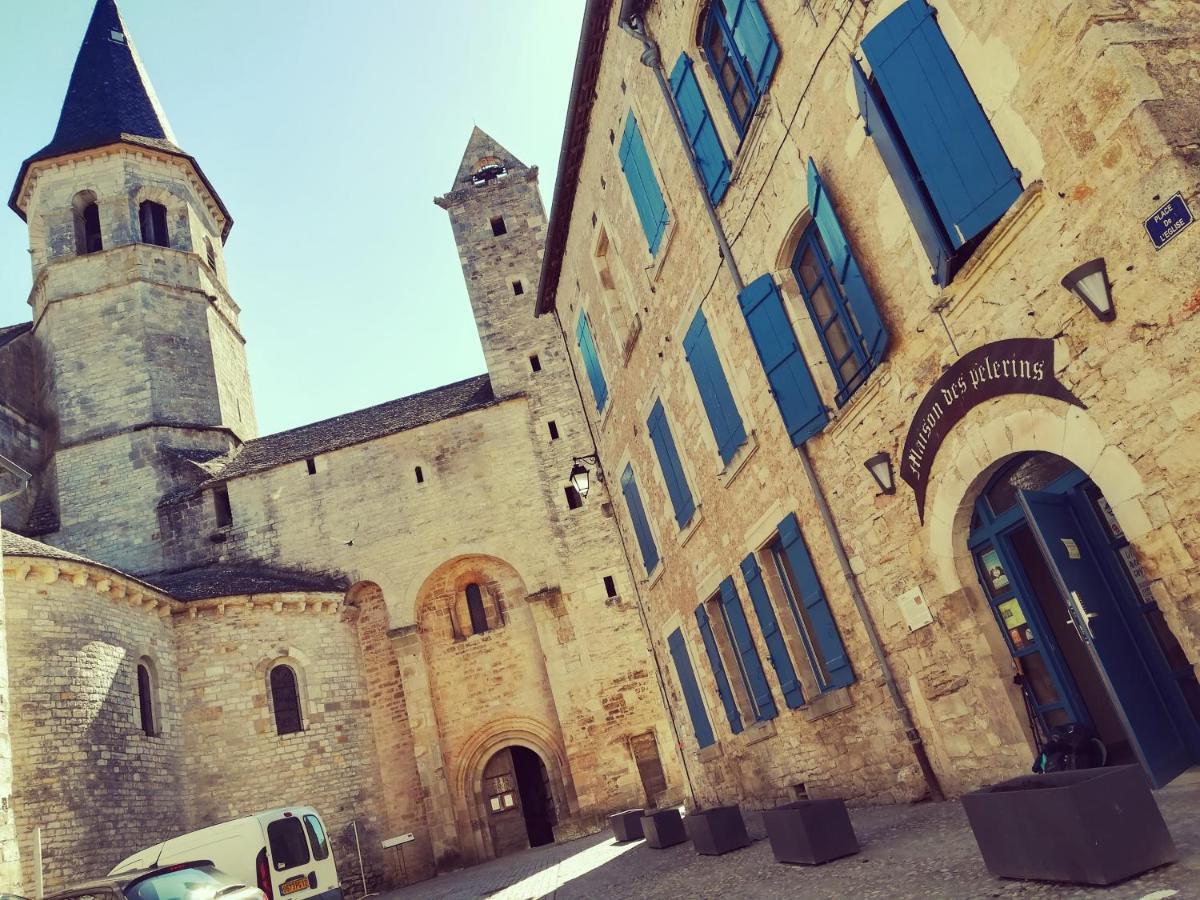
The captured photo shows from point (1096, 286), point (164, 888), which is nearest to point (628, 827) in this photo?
point (164, 888)

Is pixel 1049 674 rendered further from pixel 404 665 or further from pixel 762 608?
pixel 404 665

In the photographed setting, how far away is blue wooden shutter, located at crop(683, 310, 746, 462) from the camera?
8.39 metres

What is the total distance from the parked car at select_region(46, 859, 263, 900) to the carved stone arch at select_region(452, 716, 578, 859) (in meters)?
12.7

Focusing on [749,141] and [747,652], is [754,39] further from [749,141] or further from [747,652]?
[747,652]

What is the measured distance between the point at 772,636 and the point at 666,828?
2.90 m

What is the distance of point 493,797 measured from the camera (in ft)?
64.4

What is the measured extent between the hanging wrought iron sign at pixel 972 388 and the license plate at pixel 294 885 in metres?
9.71

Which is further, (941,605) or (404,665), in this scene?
(404,665)

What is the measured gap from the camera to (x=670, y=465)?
10.4 m

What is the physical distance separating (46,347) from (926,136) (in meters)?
25.2

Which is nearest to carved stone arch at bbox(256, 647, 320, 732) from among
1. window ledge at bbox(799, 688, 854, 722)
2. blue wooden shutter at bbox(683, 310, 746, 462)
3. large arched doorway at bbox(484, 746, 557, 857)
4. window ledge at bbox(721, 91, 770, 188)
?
large arched doorway at bbox(484, 746, 557, 857)

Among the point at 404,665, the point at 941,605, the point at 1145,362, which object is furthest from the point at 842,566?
the point at 404,665

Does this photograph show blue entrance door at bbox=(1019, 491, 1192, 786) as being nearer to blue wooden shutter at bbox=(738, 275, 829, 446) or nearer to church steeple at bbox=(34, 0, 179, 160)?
blue wooden shutter at bbox=(738, 275, 829, 446)

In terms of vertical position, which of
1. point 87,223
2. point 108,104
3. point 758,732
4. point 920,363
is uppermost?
point 108,104
